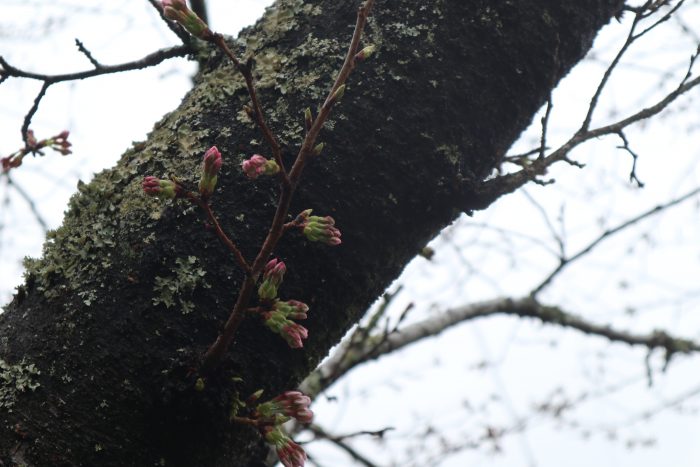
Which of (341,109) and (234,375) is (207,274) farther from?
(341,109)

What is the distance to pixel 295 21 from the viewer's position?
116cm

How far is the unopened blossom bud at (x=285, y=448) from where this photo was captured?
83 cm

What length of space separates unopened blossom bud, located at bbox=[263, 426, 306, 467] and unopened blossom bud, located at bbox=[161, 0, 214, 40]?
0.49 meters

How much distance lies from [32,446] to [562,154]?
882 millimetres

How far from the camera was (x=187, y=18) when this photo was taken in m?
0.83

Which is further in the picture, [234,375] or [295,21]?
[295,21]

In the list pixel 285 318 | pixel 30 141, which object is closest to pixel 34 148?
pixel 30 141

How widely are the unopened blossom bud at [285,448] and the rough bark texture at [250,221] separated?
7 centimetres

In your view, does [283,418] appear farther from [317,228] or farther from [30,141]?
[30,141]

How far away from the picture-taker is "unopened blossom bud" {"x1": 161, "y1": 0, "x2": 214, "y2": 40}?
2.70 feet

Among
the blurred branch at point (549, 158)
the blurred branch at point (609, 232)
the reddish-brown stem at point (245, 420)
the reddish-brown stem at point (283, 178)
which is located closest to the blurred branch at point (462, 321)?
the blurred branch at point (609, 232)

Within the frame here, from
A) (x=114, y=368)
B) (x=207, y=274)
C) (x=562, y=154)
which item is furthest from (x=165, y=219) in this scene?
(x=562, y=154)

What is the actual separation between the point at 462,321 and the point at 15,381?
2409 mm

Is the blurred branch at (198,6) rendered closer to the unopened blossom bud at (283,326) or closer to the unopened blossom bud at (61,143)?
the unopened blossom bud at (61,143)
